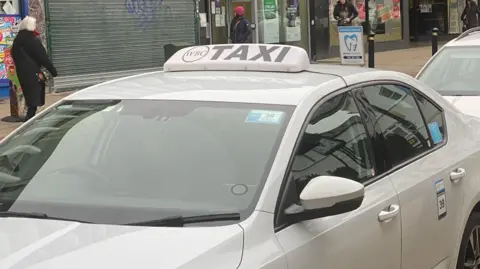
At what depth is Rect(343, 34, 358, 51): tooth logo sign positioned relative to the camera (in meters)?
15.9

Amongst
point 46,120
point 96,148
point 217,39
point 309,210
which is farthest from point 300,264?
point 217,39

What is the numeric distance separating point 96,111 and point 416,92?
194 cm

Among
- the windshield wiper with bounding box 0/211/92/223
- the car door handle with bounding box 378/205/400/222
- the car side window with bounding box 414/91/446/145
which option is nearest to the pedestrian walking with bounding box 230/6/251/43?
the car side window with bounding box 414/91/446/145

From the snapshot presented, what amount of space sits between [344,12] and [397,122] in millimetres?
18167

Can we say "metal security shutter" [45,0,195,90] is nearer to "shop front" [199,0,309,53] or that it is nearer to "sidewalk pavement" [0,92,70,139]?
"sidewalk pavement" [0,92,70,139]

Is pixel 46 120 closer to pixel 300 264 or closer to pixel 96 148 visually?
pixel 96 148

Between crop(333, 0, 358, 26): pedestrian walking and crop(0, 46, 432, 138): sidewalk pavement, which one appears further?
crop(333, 0, 358, 26): pedestrian walking

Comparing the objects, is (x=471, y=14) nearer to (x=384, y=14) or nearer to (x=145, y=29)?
(x=384, y=14)

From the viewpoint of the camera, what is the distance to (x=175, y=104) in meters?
3.65

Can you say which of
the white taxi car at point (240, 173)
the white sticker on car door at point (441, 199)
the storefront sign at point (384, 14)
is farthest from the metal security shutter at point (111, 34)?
the white sticker on car door at point (441, 199)

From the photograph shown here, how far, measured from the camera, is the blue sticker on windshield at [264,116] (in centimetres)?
346

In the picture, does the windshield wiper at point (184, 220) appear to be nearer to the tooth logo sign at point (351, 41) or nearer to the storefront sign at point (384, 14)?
the tooth logo sign at point (351, 41)

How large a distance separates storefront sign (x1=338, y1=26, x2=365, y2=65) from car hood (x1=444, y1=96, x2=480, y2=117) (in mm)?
7687

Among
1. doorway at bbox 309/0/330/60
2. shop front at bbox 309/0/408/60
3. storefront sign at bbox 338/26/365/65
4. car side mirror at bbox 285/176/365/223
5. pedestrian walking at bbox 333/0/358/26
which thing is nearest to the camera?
car side mirror at bbox 285/176/365/223
